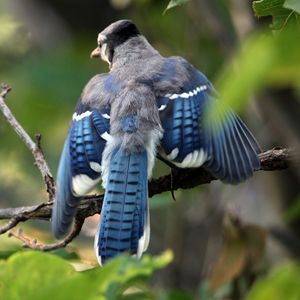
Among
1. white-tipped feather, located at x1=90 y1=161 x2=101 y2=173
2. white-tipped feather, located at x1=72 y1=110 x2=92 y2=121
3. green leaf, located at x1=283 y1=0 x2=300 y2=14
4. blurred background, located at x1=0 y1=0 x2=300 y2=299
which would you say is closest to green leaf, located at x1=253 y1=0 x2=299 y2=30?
green leaf, located at x1=283 y1=0 x2=300 y2=14

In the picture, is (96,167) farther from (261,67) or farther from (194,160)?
(261,67)

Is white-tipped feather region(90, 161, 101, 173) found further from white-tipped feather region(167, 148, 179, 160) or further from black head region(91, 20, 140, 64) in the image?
black head region(91, 20, 140, 64)

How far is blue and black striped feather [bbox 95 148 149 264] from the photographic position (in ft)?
8.29

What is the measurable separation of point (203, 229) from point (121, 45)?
6.62ft

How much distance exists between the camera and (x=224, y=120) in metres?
2.96

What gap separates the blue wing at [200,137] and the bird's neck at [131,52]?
1.09 feet

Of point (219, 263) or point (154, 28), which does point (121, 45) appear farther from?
point (154, 28)

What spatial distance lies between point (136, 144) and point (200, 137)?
212 mm

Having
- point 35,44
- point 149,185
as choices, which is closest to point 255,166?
point 149,185

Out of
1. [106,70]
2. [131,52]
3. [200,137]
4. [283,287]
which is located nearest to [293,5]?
[283,287]

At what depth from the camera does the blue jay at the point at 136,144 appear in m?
2.57

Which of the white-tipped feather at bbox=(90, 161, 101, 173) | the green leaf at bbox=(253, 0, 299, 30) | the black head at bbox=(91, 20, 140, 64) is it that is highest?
the black head at bbox=(91, 20, 140, 64)

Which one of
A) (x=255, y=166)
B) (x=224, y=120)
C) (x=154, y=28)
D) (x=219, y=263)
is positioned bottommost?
(x=219, y=263)

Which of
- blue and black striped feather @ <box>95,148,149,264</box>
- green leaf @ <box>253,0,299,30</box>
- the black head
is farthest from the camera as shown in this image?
the black head
